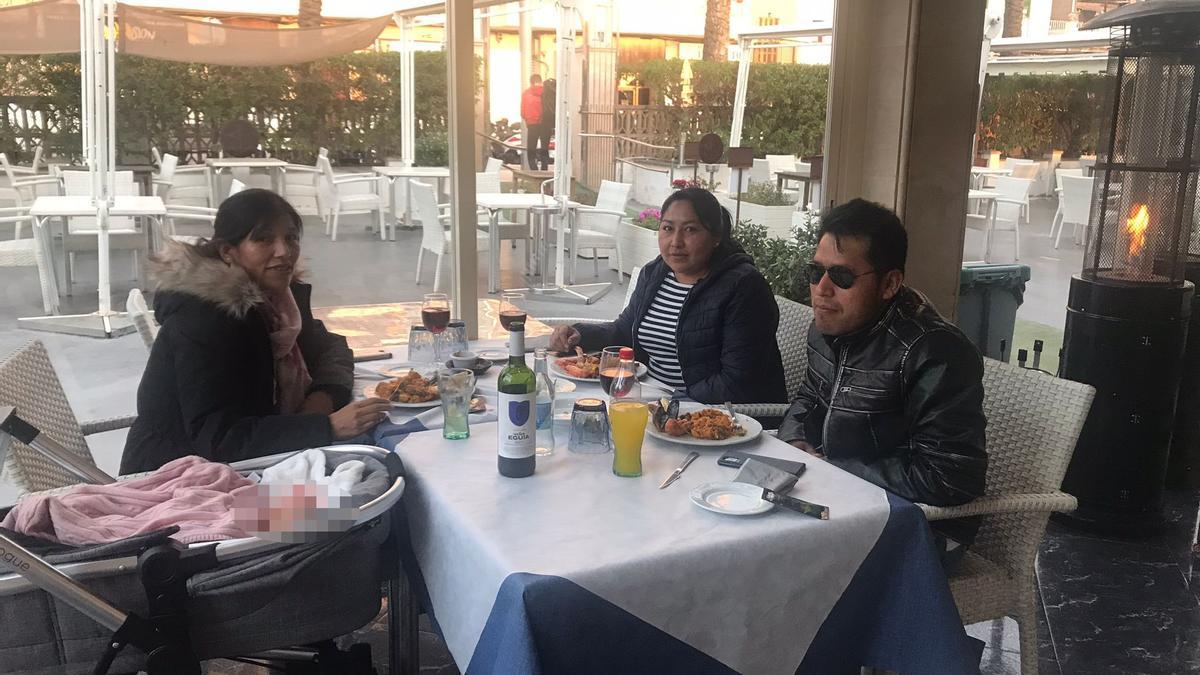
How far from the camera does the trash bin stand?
466 centimetres

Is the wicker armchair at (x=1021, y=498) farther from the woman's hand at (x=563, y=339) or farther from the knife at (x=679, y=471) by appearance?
the woman's hand at (x=563, y=339)

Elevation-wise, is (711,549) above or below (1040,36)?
below

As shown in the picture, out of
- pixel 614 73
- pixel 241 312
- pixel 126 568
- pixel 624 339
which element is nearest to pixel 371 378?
pixel 241 312

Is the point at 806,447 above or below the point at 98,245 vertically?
below

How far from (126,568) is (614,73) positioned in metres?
3.36

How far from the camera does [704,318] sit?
9.53 ft

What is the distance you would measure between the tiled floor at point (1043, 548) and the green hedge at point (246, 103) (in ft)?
1.26

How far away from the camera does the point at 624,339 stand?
3248 millimetres

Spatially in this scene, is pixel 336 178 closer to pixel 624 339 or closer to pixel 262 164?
pixel 262 164

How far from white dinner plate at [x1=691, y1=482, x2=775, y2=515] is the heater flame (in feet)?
8.29

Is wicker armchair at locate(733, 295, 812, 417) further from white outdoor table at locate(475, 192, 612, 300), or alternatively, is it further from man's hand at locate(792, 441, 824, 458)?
white outdoor table at locate(475, 192, 612, 300)

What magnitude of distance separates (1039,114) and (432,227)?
3309 mm

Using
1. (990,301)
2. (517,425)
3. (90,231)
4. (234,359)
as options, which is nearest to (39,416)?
(234,359)

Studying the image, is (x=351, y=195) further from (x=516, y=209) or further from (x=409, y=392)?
(x=409, y=392)
